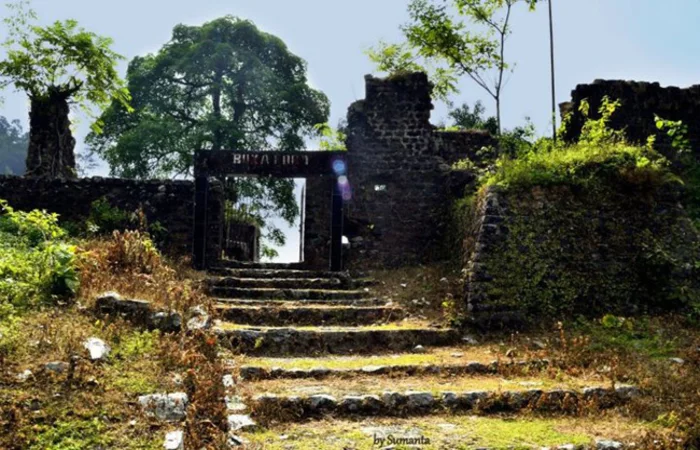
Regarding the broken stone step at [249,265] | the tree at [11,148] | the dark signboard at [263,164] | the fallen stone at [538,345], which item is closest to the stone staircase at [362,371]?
the fallen stone at [538,345]

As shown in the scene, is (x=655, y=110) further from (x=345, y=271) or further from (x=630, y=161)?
(x=345, y=271)

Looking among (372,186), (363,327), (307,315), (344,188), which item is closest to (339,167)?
(344,188)

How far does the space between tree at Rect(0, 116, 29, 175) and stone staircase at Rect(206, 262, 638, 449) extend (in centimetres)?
5777

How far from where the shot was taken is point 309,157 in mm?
13461

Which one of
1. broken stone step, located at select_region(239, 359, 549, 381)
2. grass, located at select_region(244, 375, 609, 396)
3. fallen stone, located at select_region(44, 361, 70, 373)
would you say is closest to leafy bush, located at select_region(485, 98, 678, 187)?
broken stone step, located at select_region(239, 359, 549, 381)

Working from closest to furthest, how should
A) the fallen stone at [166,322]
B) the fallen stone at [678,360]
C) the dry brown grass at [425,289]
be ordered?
1. the fallen stone at [166,322]
2. the fallen stone at [678,360]
3. the dry brown grass at [425,289]

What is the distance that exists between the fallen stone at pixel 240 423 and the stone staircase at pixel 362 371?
Result: 0.4 inches

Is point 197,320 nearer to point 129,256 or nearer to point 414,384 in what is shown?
point 129,256

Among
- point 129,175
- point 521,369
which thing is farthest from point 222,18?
point 521,369

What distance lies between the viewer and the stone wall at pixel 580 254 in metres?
9.24

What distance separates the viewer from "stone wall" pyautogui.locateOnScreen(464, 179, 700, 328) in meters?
9.24

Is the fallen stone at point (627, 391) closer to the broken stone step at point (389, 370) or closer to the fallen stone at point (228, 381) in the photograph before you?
the broken stone step at point (389, 370)

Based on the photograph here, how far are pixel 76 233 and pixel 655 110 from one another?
14283 millimetres

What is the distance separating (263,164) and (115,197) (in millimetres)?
3384
